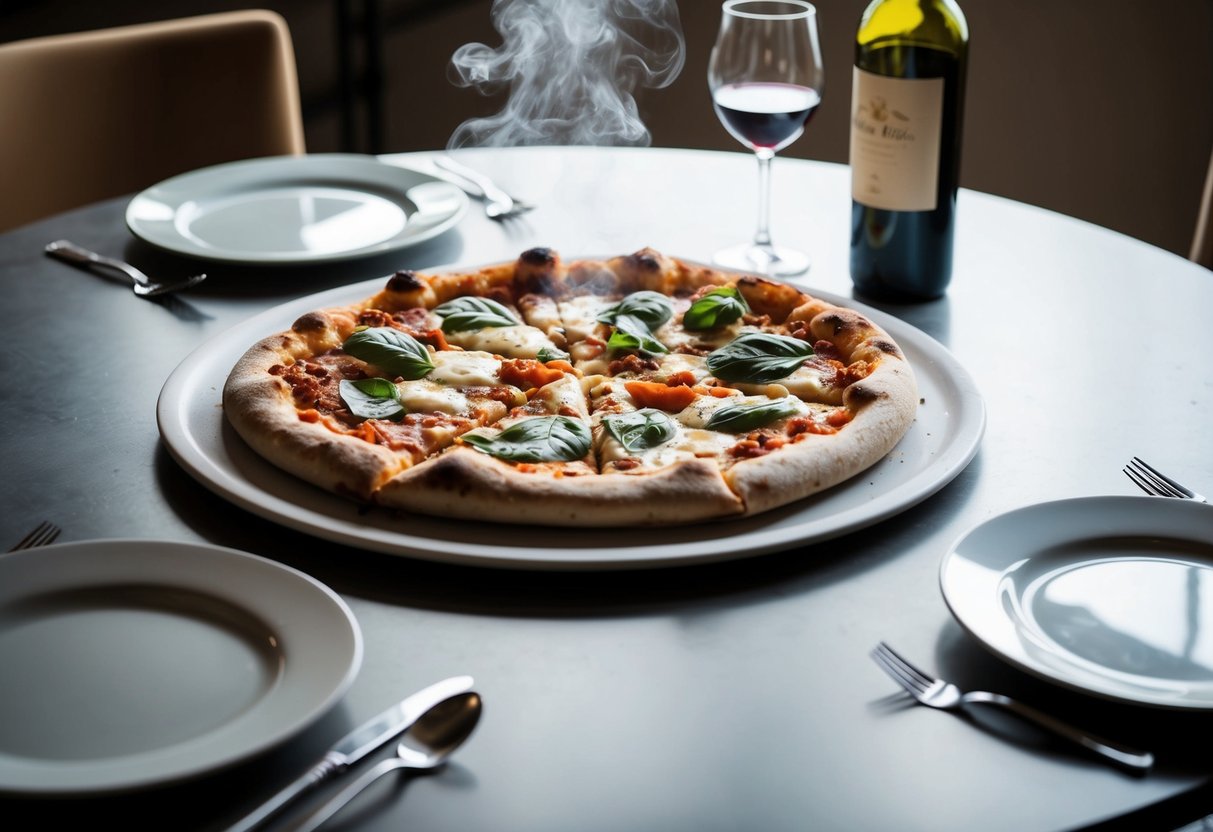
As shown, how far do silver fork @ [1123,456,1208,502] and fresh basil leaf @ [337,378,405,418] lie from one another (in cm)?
97

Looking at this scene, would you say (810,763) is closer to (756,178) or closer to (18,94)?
(756,178)

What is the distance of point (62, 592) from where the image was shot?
137 cm

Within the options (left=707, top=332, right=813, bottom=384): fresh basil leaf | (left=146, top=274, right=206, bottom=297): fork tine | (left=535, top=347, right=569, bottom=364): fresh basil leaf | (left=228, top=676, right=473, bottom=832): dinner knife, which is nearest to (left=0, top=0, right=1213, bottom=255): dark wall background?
(left=146, top=274, right=206, bottom=297): fork tine

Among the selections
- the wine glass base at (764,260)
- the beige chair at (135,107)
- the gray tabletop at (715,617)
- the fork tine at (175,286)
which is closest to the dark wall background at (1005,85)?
the beige chair at (135,107)

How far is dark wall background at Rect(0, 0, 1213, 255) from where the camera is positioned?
491 cm

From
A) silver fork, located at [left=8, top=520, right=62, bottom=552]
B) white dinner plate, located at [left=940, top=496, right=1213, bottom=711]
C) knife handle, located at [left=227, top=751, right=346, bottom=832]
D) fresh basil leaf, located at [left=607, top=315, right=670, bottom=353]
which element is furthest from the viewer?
fresh basil leaf, located at [left=607, top=315, right=670, bottom=353]

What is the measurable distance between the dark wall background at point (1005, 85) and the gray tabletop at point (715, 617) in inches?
113

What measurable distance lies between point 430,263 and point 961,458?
119 cm

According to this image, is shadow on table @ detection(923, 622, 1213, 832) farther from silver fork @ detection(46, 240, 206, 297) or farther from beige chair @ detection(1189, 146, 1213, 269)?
beige chair @ detection(1189, 146, 1213, 269)

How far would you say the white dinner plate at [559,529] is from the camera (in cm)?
145

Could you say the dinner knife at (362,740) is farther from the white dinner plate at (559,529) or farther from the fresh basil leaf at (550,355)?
the fresh basil leaf at (550,355)

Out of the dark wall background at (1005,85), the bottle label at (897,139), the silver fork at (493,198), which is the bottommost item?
the dark wall background at (1005,85)

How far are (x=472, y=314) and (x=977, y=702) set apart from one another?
3.74 feet

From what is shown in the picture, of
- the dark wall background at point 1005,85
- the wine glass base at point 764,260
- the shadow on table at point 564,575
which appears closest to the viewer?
the shadow on table at point 564,575
